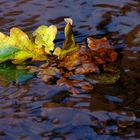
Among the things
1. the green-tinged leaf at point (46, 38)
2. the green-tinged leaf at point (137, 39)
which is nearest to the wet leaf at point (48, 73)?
the green-tinged leaf at point (46, 38)

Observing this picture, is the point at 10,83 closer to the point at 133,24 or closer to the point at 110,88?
the point at 110,88

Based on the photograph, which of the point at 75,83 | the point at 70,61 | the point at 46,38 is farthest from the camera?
the point at 46,38

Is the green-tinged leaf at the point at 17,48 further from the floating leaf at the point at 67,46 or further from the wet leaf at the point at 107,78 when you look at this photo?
the wet leaf at the point at 107,78

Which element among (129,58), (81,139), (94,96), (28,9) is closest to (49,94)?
(94,96)

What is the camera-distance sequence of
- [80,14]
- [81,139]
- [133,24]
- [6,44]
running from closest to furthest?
[81,139]
[6,44]
[133,24]
[80,14]

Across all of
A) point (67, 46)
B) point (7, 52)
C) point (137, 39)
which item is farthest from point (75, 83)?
point (137, 39)

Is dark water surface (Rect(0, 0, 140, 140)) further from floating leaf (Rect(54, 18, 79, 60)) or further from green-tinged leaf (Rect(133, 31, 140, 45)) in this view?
floating leaf (Rect(54, 18, 79, 60))

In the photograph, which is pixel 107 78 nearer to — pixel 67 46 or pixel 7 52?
pixel 67 46

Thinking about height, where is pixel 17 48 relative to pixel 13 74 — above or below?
above
